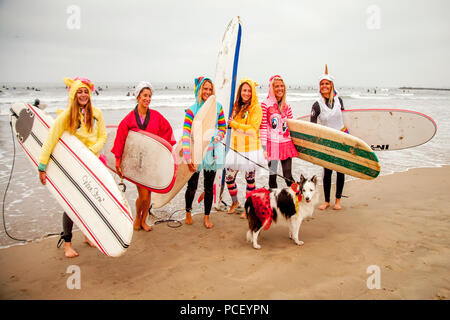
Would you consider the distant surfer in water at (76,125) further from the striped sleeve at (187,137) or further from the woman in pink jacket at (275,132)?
the woman in pink jacket at (275,132)

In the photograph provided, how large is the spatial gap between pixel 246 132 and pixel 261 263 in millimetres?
1502

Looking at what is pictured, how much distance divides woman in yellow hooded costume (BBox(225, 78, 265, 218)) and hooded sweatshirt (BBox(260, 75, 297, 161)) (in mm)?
179

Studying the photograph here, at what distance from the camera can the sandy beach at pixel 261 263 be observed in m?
2.16

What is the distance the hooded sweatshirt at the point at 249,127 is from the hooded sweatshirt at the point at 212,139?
202 millimetres

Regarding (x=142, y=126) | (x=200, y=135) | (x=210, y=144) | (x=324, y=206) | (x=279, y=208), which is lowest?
(x=324, y=206)

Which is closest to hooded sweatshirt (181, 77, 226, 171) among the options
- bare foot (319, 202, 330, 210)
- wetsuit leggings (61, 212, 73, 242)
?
wetsuit leggings (61, 212, 73, 242)

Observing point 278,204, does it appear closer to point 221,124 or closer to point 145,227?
point 221,124

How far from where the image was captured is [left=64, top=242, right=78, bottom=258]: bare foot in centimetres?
275

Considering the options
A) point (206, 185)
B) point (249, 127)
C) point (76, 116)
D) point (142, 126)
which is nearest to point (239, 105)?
point (249, 127)

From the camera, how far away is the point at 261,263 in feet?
8.43

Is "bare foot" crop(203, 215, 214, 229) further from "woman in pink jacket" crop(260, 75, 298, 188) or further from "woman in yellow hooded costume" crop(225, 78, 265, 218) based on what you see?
"woman in pink jacket" crop(260, 75, 298, 188)

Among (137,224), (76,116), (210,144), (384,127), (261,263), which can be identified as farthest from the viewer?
(384,127)

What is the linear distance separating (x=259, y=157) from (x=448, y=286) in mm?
2020

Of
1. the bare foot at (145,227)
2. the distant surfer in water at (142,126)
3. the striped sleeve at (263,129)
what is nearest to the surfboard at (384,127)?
the striped sleeve at (263,129)
